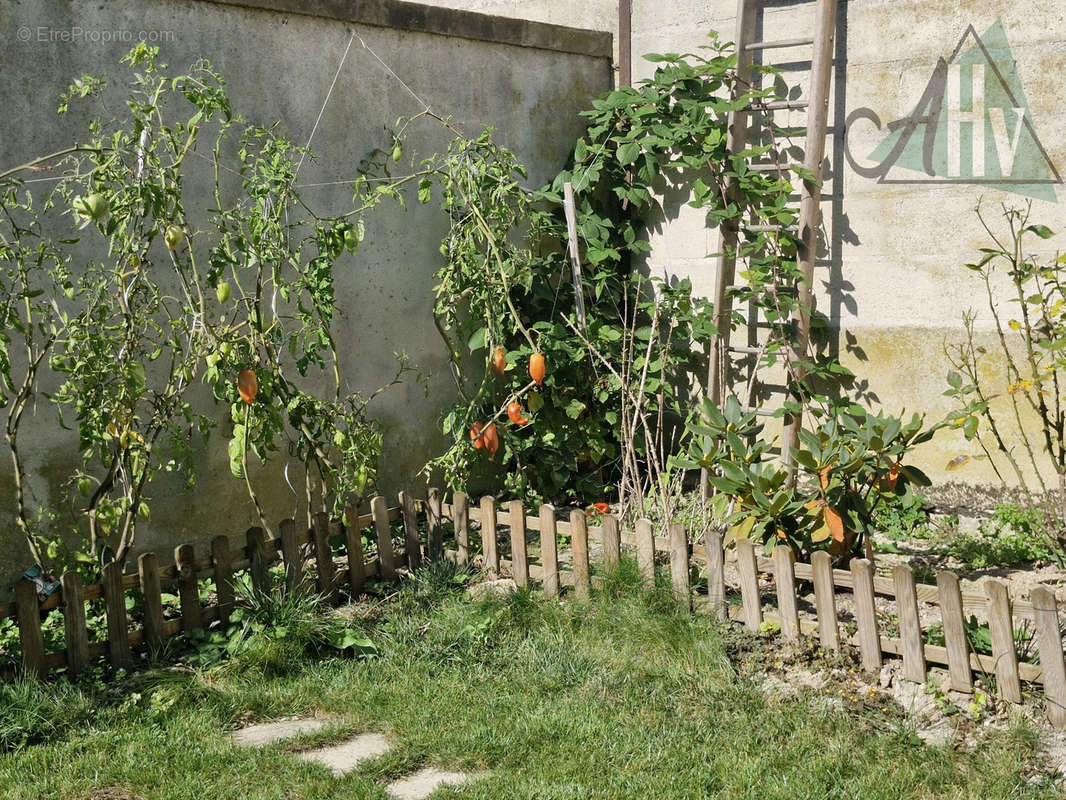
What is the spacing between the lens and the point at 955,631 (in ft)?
12.0

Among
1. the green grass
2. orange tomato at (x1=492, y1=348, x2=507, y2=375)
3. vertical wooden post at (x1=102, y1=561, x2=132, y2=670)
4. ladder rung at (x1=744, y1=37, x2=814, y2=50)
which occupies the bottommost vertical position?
the green grass

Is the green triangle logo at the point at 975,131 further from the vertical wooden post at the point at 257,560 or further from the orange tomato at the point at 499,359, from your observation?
the vertical wooden post at the point at 257,560

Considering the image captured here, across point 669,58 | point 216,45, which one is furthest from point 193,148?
point 669,58

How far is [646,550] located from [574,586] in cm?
40

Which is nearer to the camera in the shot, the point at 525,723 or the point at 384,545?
the point at 525,723

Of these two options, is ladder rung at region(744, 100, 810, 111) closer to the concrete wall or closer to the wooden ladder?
the wooden ladder

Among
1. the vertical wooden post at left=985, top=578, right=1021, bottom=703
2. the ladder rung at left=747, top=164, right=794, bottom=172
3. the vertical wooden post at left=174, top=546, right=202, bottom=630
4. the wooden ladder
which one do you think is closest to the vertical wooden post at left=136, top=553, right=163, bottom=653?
the vertical wooden post at left=174, top=546, right=202, bottom=630

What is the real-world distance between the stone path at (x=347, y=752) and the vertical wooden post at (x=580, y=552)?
4.27 ft

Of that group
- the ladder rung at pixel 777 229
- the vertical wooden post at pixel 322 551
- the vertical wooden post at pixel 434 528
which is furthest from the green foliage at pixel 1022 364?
the vertical wooden post at pixel 322 551

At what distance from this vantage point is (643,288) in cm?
665

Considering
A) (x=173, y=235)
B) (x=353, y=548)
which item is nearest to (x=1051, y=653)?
(x=353, y=548)

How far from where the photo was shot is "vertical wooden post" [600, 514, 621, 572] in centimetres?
455

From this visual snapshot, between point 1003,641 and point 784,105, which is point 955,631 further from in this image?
point 784,105

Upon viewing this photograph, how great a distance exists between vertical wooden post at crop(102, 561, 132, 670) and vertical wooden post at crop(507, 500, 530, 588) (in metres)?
1.68
